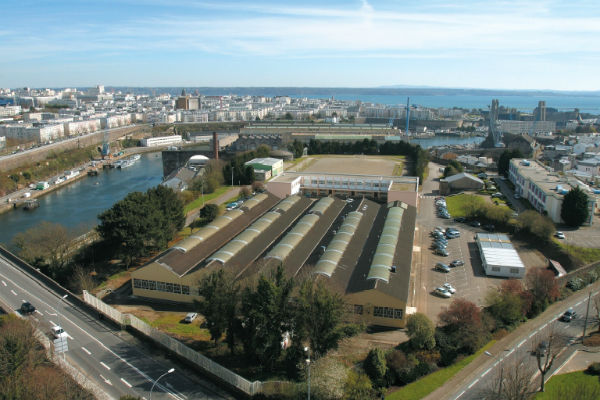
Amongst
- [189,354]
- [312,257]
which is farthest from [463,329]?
[189,354]

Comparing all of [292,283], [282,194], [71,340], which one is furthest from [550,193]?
[71,340]

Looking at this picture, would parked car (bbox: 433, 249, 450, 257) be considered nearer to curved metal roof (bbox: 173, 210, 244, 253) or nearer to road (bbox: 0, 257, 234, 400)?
curved metal roof (bbox: 173, 210, 244, 253)

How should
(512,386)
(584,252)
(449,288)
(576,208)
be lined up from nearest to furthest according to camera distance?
(512,386) → (449,288) → (584,252) → (576,208)

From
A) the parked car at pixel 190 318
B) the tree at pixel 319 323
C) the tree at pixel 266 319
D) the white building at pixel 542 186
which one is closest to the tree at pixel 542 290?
the tree at pixel 319 323

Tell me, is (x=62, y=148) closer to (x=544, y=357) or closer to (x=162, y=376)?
(x=162, y=376)

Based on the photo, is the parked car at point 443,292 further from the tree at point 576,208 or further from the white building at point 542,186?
the white building at point 542,186

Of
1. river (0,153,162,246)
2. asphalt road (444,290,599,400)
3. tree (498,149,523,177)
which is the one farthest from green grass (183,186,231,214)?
tree (498,149,523,177)

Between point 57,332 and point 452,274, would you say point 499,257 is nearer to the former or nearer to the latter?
point 452,274
